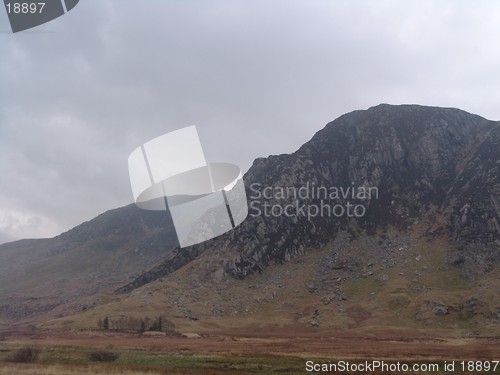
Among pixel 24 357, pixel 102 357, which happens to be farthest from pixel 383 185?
pixel 24 357

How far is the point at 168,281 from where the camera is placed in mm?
126500

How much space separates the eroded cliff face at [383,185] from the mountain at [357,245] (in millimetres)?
475

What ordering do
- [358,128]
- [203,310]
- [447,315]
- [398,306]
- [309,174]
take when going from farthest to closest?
1. [358,128]
2. [309,174]
3. [203,310]
4. [398,306]
5. [447,315]

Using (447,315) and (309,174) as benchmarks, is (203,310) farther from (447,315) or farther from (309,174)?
(309,174)

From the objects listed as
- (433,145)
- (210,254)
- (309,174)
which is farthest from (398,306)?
(433,145)

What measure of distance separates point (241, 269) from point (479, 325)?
69483 millimetres

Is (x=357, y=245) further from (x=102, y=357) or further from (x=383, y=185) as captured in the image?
(x=102, y=357)

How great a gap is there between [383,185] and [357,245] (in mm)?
36678

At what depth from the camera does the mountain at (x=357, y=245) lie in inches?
3984

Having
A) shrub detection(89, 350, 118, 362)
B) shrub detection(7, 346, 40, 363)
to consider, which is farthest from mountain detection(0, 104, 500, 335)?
shrub detection(7, 346, 40, 363)

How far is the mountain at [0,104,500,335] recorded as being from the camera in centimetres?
10119

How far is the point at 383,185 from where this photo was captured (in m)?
166

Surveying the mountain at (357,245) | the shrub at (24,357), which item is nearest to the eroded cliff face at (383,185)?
the mountain at (357,245)

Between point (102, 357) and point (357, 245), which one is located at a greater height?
point (357, 245)
